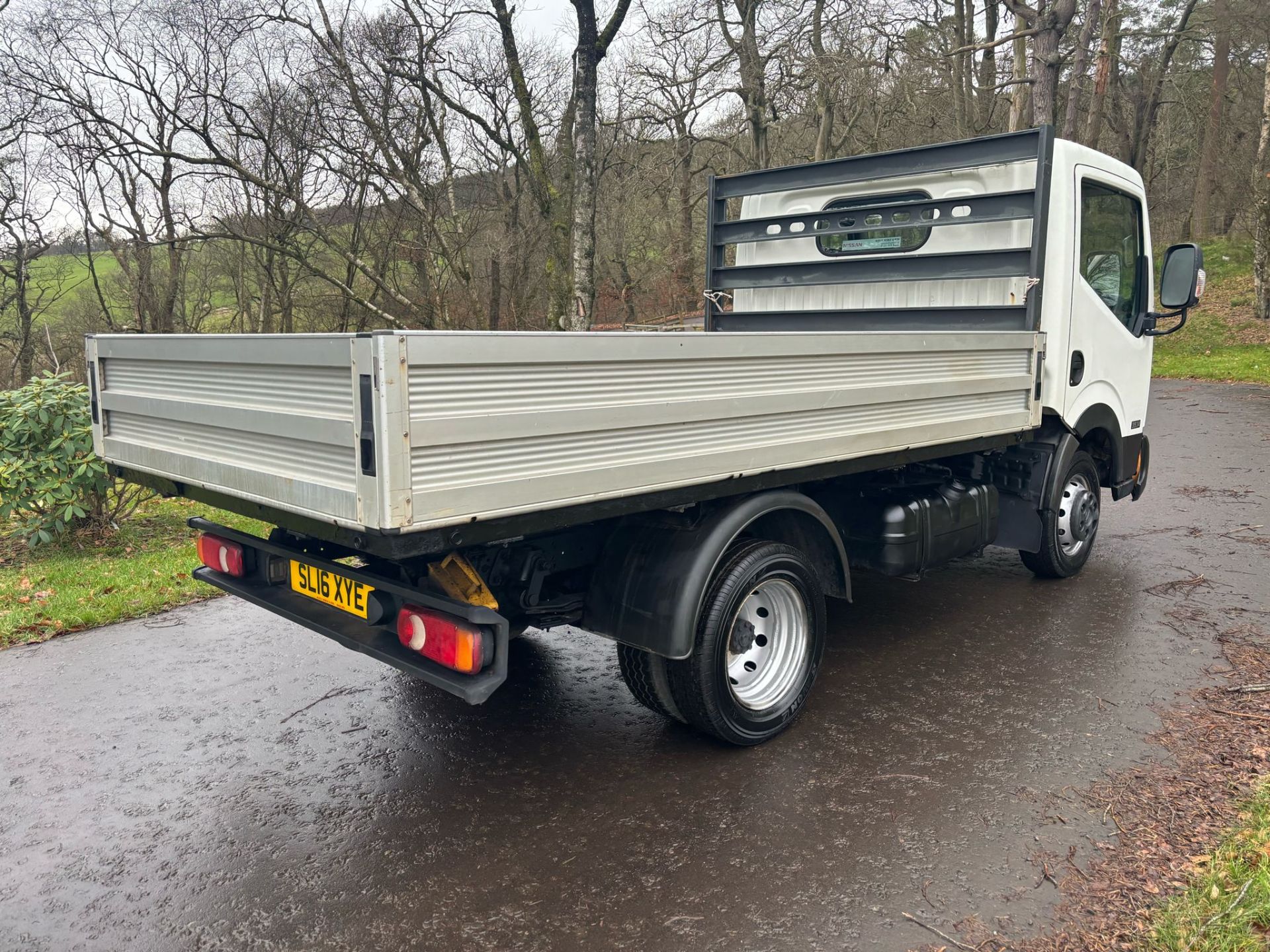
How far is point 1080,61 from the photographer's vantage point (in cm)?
1620

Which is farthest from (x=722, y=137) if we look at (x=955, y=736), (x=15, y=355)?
(x=955, y=736)

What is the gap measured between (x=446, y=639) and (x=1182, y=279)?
5.00 meters

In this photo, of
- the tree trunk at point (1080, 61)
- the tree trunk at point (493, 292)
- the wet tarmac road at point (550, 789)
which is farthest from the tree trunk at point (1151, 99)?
the wet tarmac road at point (550, 789)

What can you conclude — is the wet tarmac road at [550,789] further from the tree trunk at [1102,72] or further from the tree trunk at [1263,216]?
the tree trunk at [1102,72]

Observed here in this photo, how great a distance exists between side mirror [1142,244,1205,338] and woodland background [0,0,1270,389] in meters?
7.13

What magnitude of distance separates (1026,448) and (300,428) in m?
4.17

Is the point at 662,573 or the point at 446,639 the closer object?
the point at 446,639

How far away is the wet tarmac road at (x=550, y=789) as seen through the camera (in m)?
2.60

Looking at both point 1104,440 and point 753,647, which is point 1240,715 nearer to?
point 753,647

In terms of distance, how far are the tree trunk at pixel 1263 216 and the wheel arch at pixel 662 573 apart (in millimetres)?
20080

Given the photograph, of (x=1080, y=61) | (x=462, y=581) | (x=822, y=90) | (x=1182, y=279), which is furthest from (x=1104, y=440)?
(x=822, y=90)

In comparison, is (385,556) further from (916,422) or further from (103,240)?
(103,240)

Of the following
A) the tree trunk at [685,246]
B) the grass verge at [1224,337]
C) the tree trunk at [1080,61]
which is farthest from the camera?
the tree trunk at [685,246]

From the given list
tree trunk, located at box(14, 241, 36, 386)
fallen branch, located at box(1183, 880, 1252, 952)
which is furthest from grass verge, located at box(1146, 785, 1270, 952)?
tree trunk, located at box(14, 241, 36, 386)
